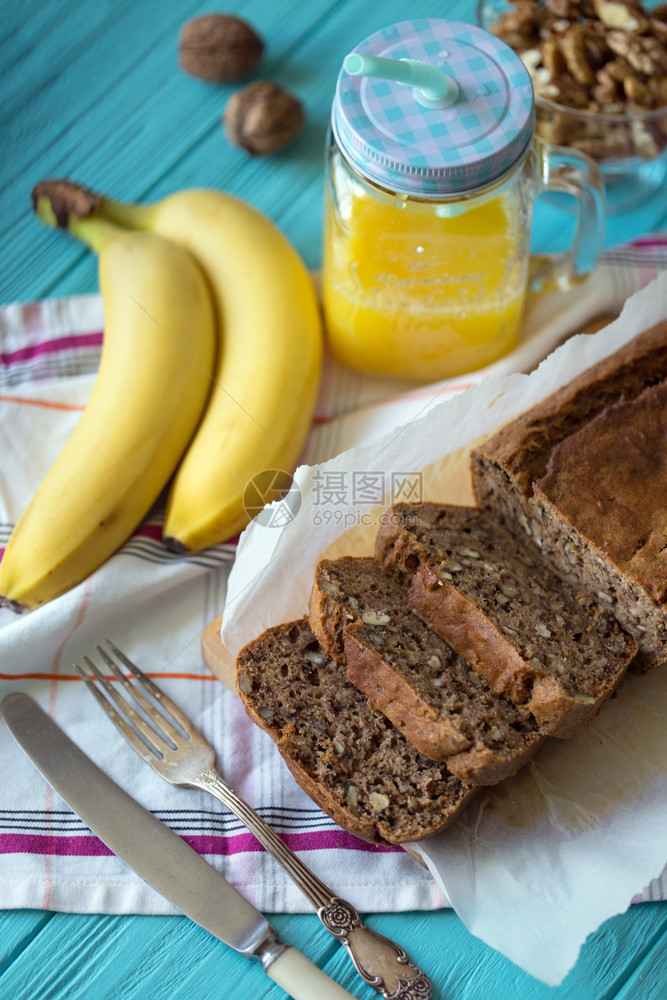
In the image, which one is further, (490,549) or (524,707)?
(490,549)

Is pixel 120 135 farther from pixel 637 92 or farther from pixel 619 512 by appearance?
pixel 619 512

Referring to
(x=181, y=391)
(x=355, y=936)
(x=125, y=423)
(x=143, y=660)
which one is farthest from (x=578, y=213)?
(x=355, y=936)

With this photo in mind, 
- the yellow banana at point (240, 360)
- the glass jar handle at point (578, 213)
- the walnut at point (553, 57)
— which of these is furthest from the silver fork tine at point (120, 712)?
the walnut at point (553, 57)

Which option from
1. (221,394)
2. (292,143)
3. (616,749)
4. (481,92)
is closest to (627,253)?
(481,92)

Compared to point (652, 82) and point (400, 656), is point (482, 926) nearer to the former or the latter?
point (400, 656)

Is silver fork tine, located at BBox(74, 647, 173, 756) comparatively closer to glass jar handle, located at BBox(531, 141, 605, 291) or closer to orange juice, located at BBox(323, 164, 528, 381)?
orange juice, located at BBox(323, 164, 528, 381)

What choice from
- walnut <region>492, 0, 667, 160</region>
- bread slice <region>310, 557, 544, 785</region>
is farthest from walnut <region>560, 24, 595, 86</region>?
bread slice <region>310, 557, 544, 785</region>

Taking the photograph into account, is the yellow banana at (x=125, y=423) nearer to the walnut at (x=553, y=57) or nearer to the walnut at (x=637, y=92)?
the walnut at (x=553, y=57)
